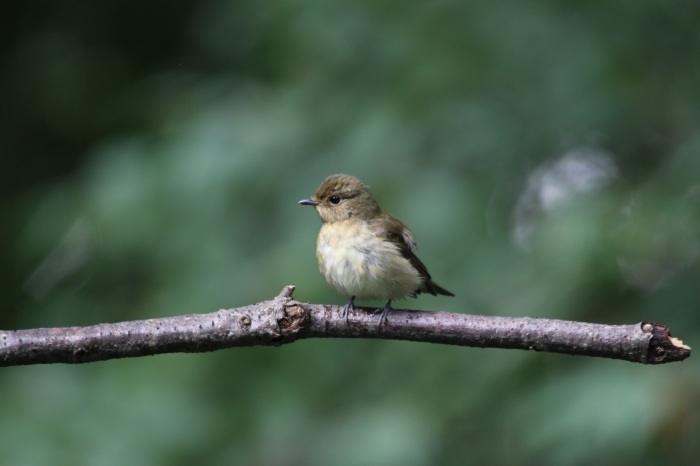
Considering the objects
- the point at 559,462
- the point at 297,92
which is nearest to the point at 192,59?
the point at 297,92

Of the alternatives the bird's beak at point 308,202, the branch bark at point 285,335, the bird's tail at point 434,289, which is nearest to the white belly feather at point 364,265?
the bird's tail at point 434,289

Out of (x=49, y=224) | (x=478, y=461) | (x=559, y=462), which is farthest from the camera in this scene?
(x=49, y=224)

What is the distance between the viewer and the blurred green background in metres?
4.78

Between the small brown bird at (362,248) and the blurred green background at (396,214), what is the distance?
0.19m

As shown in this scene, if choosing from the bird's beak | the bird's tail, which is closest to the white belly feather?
the bird's tail

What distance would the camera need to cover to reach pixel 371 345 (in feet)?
17.3

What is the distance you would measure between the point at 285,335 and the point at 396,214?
84.2 inches

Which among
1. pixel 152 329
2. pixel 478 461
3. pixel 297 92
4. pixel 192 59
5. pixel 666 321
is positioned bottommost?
pixel 152 329

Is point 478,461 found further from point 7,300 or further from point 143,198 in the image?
point 7,300

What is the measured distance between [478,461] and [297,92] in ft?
8.53

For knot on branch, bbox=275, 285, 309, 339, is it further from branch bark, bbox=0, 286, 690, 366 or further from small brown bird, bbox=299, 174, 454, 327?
small brown bird, bbox=299, 174, 454, 327

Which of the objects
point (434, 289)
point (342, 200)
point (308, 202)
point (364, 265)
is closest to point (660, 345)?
point (364, 265)

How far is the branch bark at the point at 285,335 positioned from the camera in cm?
291

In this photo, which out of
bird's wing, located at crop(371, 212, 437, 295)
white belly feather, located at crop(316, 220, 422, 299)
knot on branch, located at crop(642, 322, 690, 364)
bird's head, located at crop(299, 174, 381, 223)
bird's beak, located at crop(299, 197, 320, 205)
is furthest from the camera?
bird's beak, located at crop(299, 197, 320, 205)
